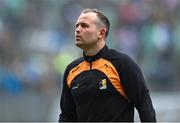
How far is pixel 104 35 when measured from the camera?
23.2 ft

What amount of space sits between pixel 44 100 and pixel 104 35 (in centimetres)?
644

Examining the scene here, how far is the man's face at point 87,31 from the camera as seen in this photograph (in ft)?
22.8

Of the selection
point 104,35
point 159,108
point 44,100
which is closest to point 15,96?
point 44,100

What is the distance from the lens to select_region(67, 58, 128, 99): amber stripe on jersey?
22.4ft

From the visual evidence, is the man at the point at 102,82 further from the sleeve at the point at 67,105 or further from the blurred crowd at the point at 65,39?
the blurred crowd at the point at 65,39

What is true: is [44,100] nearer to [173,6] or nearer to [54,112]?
[54,112]

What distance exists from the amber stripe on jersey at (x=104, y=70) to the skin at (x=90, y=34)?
11 centimetres

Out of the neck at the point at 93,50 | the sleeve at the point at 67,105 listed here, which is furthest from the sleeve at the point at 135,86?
the sleeve at the point at 67,105

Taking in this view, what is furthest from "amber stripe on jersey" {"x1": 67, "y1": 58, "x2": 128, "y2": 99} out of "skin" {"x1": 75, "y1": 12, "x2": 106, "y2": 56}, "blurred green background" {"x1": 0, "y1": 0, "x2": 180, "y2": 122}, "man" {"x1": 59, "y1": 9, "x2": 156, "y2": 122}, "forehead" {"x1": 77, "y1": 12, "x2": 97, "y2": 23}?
"blurred green background" {"x1": 0, "y1": 0, "x2": 180, "y2": 122}

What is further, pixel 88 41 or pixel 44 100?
pixel 44 100

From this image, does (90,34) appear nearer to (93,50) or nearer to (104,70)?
(93,50)

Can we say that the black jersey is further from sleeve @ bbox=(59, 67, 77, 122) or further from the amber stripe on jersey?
sleeve @ bbox=(59, 67, 77, 122)

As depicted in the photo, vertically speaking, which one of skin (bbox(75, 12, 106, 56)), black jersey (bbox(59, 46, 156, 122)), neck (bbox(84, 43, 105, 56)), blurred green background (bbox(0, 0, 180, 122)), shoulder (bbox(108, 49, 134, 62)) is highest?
skin (bbox(75, 12, 106, 56))

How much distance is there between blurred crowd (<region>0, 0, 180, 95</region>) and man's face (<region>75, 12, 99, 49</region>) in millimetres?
7056
